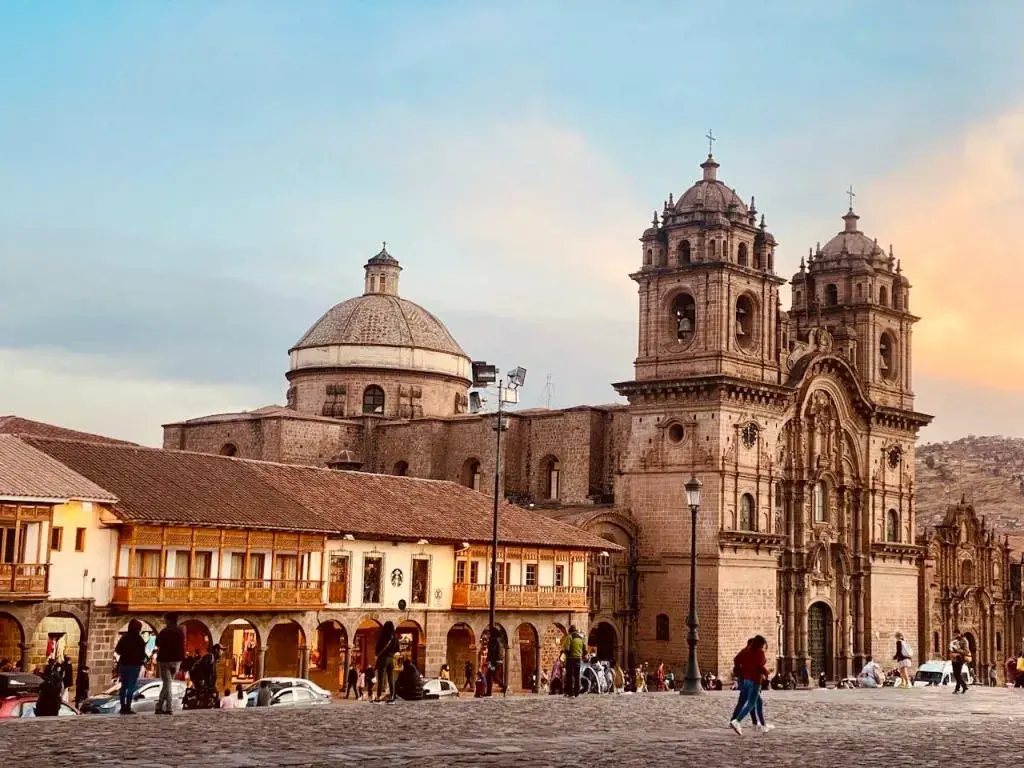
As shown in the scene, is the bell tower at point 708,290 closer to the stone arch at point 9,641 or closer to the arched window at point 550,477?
the arched window at point 550,477

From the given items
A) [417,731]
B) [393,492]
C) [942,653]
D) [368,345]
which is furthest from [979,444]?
[417,731]

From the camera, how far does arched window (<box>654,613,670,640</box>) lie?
184ft

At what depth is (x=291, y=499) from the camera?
44.3 m

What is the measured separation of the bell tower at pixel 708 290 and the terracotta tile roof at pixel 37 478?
25397 millimetres

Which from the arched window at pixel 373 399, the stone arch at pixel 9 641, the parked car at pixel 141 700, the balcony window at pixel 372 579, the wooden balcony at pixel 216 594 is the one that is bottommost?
the parked car at pixel 141 700

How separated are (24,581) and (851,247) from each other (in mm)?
44268

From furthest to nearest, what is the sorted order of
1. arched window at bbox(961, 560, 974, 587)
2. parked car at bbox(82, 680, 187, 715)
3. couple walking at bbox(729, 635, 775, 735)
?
arched window at bbox(961, 560, 974, 587) → parked car at bbox(82, 680, 187, 715) → couple walking at bbox(729, 635, 775, 735)

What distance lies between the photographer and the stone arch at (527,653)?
165 ft

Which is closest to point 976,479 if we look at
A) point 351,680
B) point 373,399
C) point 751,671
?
point 373,399

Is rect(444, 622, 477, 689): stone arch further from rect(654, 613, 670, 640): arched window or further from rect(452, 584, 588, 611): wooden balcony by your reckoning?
rect(654, 613, 670, 640): arched window

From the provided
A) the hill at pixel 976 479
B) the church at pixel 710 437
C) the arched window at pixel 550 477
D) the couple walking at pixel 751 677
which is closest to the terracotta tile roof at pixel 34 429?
the church at pixel 710 437

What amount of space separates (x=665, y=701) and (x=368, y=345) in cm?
4224

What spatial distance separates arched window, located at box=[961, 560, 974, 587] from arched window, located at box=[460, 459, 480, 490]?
86.2 ft

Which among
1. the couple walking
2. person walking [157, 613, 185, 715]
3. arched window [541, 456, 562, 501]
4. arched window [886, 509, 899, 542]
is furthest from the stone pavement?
arched window [886, 509, 899, 542]
